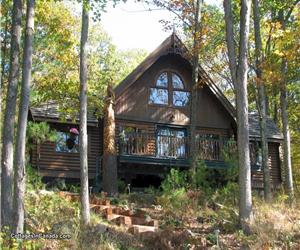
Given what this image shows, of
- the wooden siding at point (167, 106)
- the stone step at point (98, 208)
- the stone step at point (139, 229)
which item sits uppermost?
the wooden siding at point (167, 106)

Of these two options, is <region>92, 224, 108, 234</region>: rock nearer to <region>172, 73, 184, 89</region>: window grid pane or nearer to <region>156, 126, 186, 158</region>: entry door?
<region>156, 126, 186, 158</region>: entry door

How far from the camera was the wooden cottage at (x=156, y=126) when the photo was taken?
22.6 metres

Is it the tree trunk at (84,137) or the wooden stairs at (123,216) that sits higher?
the tree trunk at (84,137)

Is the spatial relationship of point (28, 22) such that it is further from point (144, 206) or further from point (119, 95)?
point (119, 95)

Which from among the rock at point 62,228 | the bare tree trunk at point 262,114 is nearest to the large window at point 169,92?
the bare tree trunk at point 262,114

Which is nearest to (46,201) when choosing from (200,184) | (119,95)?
(200,184)

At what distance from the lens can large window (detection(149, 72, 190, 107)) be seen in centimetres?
2475

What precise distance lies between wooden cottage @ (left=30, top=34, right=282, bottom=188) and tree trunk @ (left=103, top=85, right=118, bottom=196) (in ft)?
3.07

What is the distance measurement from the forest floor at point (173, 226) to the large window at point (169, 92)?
28.1ft

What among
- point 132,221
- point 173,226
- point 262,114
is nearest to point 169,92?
point 262,114

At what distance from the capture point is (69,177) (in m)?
22.8

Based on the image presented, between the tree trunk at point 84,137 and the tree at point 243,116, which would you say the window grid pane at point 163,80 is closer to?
the tree at point 243,116

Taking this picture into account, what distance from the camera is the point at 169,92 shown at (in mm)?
25016

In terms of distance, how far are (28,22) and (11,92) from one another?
1813 millimetres
